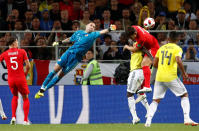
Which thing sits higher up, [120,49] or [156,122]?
[120,49]

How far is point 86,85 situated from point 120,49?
78.4 inches

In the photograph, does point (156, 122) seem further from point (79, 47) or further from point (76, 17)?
point (76, 17)

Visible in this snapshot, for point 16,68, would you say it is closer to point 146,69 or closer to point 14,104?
point 14,104

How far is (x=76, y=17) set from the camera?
1923 cm

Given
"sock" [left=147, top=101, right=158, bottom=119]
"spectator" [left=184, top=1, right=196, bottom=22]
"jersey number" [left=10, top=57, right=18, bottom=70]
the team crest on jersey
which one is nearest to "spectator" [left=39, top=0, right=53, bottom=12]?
the team crest on jersey

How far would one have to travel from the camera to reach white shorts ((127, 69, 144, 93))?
1417cm

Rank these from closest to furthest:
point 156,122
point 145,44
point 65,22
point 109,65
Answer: point 145,44 → point 156,122 → point 109,65 → point 65,22

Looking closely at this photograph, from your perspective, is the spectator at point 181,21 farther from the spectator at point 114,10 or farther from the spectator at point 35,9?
the spectator at point 35,9

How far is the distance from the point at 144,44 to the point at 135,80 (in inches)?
41.8

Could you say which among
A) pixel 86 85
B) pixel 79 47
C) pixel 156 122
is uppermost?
pixel 79 47

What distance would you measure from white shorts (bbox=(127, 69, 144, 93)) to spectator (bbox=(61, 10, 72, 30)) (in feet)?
15.6

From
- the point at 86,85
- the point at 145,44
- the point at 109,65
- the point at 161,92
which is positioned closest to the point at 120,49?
the point at 109,65

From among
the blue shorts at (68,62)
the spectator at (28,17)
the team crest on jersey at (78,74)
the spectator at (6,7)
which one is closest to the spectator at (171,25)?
the team crest on jersey at (78,74)

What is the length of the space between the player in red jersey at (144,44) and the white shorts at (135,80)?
367 mm
